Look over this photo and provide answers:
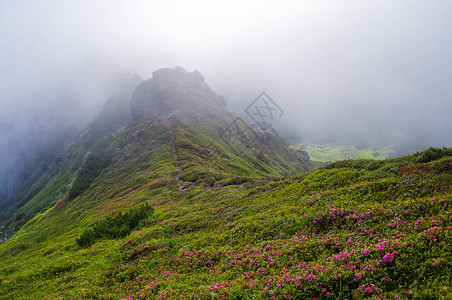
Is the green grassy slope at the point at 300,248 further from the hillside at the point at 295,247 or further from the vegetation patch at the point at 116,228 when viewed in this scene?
the vegetation patch at the point at 116,228

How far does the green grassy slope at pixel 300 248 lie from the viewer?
7.09 meters

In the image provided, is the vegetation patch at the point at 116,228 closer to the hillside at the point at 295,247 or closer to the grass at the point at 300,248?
the hillside at the point at 295,247

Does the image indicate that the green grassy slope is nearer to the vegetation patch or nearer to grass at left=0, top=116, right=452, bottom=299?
grass at left=0, top=116, right=452, bottom=299

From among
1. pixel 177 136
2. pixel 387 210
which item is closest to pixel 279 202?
pixel 387 210

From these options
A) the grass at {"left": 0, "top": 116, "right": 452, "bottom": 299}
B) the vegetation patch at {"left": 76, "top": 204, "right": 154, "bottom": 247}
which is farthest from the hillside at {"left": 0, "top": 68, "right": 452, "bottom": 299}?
the vegetation patch at {"left": 76, "top": 204, "right": 154, "bottom": 247}

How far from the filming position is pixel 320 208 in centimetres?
1320

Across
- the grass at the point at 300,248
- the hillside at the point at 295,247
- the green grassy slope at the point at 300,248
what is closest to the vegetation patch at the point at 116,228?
the hillside at the point at 295,247

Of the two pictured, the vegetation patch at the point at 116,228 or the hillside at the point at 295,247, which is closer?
the hillside at the point at 295,247

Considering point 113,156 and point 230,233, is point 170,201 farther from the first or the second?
point 113,156

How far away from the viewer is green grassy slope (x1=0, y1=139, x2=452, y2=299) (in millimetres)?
7090

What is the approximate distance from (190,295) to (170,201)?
81.5 feet

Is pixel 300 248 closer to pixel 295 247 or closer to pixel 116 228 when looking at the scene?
pixel 295 247

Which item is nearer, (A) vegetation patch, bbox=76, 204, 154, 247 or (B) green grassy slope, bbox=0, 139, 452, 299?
(B) green grassy slope, bbox=0, 139, 452, 299

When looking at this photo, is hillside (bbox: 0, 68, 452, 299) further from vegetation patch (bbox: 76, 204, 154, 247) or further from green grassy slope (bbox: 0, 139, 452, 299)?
vegetation patch (bbox: 76, 204, 154, 247)
